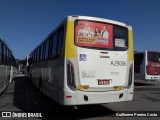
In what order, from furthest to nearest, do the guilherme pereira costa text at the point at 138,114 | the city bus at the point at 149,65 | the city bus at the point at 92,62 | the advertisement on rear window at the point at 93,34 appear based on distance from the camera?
the city bus at the point at 149,65, the guilherme pereira costa text at the point at 138,114, the advertisement on rear window at the point at 93,34, the city bus at the point at 92,62

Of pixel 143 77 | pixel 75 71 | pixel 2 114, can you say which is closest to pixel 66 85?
pixel 75 71

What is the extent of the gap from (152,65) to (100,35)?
12966 mm

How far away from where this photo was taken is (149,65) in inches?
786

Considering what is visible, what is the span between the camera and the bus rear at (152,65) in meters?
20.0

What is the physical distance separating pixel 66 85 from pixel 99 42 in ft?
5.86

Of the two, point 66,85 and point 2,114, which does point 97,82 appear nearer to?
point 66,85

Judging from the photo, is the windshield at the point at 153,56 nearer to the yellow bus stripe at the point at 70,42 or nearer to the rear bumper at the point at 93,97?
the rear bumper at the point at 93,97

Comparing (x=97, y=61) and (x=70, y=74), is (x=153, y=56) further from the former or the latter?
(x=70, y=74)

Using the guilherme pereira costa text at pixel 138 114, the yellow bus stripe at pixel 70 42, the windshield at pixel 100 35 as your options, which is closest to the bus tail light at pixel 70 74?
the yellow bus stripe at pixel 70 42

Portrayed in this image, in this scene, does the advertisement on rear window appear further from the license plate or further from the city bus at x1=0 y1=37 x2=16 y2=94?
the city bus at x1=0 y1=37 x2=16 y2=94

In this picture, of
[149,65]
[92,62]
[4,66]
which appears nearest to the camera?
[92,62]

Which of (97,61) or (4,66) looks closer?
(97,61)

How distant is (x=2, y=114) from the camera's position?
8.71m

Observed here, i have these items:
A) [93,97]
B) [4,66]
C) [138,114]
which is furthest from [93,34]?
[4,66]
